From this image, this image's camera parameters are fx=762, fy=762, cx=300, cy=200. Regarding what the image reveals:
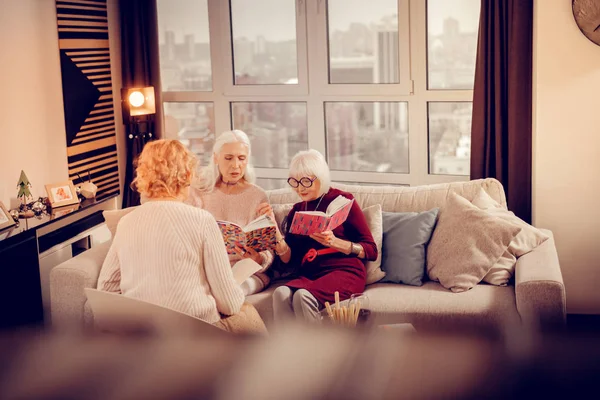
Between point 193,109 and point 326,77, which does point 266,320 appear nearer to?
point 326,77

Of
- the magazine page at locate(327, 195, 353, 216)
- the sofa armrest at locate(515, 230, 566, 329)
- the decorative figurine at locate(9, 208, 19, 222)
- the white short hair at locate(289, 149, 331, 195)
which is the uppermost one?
the white short hair at locate(289, 149, 331, 195)

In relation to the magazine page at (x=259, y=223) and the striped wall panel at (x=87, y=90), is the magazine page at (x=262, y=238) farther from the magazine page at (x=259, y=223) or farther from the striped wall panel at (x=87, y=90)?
the striped wall panel at (x=87, y=90)

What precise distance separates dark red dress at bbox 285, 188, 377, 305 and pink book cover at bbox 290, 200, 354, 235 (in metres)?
0.11

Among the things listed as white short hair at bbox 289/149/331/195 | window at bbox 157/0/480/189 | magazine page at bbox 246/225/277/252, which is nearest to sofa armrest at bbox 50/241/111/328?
magazine page at bbox 246/225/277/252

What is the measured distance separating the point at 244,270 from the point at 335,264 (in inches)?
32.8

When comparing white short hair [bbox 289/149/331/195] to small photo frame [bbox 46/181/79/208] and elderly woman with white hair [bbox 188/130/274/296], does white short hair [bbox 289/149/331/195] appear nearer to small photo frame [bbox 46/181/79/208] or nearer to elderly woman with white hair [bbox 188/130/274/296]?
elderly woman with white hair [bbox 188/130/274/296]

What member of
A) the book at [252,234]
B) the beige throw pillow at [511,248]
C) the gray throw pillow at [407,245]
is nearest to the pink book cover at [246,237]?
the book at [252,234]

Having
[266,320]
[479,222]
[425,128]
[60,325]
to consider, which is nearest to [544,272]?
[479,222]

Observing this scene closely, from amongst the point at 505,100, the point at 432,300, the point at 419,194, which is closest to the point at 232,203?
the point at 419,194

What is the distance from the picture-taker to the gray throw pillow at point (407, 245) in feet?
11.7

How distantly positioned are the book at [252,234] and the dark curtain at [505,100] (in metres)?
1.60

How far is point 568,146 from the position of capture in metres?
4.02

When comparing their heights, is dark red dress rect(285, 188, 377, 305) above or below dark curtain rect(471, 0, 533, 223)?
below

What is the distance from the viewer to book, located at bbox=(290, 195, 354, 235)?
11.1ft
